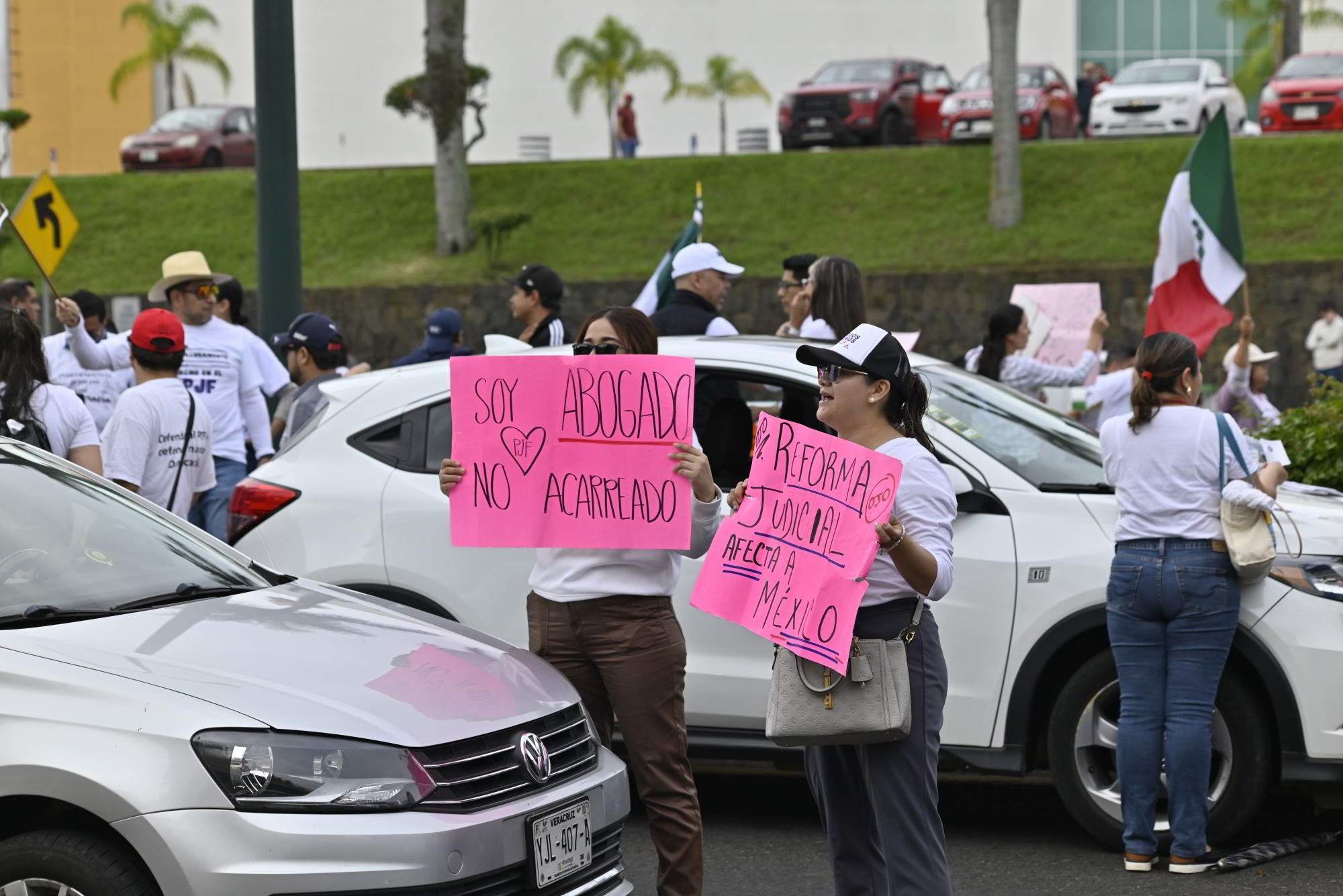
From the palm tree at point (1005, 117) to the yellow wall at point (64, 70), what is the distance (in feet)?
104

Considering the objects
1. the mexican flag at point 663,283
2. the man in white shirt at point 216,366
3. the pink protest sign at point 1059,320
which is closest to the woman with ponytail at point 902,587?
the man in white shirt at point 216,366

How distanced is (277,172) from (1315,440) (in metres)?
5.75

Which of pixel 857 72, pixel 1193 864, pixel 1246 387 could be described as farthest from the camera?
pixel 857 72

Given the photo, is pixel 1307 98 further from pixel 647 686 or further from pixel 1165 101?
pixel 647 686

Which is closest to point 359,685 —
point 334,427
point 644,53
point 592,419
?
point 592,419

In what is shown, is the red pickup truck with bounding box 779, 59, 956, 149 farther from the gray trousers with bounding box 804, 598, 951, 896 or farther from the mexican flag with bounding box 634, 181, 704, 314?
the gray trousers with bounding box 804, 598, 951, 896

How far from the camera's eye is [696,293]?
8117mm

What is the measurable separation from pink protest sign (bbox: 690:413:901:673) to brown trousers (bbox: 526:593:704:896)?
44cm

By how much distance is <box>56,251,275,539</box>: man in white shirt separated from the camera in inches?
343

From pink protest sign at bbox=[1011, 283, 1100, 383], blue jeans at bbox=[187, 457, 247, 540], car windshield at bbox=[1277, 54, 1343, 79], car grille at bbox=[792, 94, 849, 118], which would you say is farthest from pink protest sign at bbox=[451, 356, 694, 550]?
car windshield at bbox=[1277, 54, 1343, 79]

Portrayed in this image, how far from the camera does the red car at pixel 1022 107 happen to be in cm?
3034

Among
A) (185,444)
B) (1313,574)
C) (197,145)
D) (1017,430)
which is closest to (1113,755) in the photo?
(1313,574)

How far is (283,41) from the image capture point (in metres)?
9.66

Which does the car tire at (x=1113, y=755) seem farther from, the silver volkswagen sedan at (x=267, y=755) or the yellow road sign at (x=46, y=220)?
the yellow road sign at (x=46, y=220)
